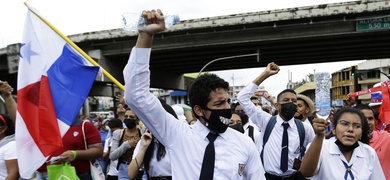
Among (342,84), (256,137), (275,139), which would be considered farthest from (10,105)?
(342,84)

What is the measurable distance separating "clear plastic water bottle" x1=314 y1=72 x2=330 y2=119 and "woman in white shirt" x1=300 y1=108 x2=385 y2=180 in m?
0.96

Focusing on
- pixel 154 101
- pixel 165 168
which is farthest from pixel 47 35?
pixel 154 101

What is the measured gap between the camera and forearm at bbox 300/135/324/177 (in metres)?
3.08

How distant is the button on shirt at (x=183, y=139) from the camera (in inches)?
97.3

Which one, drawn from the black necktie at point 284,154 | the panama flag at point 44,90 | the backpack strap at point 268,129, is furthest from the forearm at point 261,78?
the panama flag at point 44,90

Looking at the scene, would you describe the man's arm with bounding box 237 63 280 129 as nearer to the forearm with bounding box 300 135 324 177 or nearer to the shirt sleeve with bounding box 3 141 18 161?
the forearm with bounding box 300 135 324 177

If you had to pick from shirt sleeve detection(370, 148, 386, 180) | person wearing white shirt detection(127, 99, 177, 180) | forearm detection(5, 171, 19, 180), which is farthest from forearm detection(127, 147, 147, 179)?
shirt sleeve detection(370, 148, 386, 180)

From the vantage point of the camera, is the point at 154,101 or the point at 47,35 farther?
the point at 47,35

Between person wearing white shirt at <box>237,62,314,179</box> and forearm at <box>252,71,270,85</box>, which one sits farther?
person wearing white shirt at <box>237,62,314,179</box>

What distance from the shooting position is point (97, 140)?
4578 millimetres

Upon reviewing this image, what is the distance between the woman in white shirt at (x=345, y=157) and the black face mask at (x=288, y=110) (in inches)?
80.6

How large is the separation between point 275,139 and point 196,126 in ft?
9.56

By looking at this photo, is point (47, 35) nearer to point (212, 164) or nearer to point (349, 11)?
point (212, 164)

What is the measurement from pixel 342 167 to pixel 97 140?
2.62 m
